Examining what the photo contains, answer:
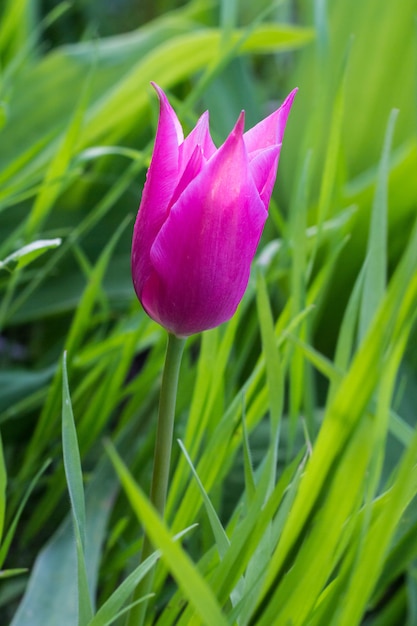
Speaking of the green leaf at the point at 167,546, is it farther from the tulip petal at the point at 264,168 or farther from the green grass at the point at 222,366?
the tulip petal at the point at 264,168

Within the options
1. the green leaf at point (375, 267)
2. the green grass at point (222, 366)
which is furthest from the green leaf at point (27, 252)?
the green leaf at point (375, 267)

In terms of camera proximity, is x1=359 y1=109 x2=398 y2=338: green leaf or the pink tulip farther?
x1=359 y1=109 x2=398 y2=338: green leaf

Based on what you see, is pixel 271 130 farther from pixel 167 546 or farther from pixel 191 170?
pixel 167 546

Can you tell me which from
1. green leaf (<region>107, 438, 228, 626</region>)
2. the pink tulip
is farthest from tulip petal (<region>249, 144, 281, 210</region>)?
green leaf (<region>107, 438, 228, 626</region>)

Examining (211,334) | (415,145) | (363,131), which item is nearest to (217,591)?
(211,334)

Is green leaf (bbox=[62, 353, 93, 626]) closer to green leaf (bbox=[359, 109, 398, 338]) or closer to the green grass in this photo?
the green grass

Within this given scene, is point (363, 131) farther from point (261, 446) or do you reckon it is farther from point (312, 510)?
point (312, 510)

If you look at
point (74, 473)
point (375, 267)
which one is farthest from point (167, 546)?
point (375, 267)
